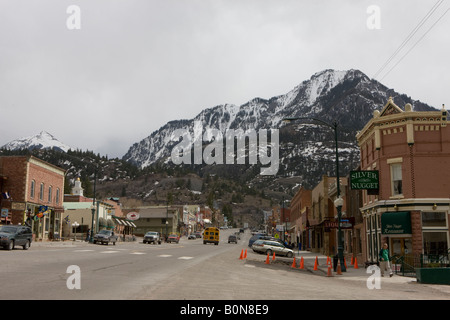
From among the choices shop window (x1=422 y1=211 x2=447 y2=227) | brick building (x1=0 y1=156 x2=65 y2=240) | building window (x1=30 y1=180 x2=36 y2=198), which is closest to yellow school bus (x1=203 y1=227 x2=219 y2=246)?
brick building (x1=0 y1=156 x2=65 y2=240)

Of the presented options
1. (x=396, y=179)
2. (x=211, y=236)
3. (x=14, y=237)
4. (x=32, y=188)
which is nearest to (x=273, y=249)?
(x=396, y=179)

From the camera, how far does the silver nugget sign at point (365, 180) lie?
32.2 m

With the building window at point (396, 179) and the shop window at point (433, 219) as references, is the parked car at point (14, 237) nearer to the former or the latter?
the building window at point (396, 179)

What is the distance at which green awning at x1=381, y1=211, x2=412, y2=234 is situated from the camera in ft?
99.1

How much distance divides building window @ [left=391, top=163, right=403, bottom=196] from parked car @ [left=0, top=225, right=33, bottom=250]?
87.7 ft

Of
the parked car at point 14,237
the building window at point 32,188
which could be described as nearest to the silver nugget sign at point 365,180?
the parked car at point 14,237

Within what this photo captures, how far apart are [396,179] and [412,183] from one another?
133cm

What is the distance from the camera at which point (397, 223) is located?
99.7 feet

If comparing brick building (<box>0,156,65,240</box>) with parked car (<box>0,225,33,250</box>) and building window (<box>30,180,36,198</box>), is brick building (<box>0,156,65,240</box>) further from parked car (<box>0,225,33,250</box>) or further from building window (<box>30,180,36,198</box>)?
parked car (<box>0,225,33,250</box>)

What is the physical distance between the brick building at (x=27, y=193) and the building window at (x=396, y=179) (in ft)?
125

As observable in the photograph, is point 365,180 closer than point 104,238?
Yes

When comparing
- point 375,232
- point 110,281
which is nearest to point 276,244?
point 375,232

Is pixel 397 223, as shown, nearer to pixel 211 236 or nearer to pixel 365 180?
pixel 365 180
